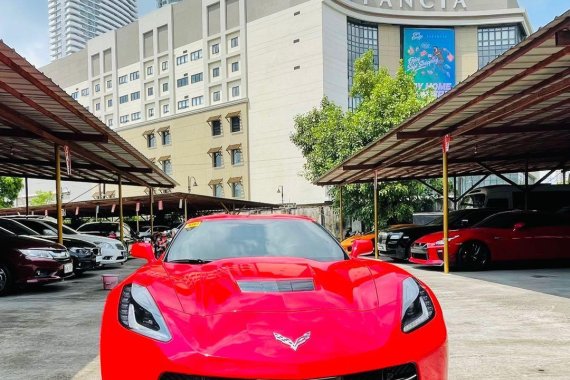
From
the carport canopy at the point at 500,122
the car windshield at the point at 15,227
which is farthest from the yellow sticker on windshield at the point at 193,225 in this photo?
the car windshield at the point at 15,227

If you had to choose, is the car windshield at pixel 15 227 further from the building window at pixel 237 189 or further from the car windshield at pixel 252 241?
the building window at pixel 237 189

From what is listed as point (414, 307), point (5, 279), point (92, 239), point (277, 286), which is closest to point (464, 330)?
point (414, 307)

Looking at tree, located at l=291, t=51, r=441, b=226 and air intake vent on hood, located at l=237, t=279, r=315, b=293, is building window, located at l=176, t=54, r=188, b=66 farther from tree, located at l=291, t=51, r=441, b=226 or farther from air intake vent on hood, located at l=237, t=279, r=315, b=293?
air intake vent on hood, located at l=237, t=279, r=315, b=293

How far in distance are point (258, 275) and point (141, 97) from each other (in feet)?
207

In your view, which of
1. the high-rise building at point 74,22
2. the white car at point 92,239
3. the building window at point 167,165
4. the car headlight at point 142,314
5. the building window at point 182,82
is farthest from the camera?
the high-rise building at point 74,22

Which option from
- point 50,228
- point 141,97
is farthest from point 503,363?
point 141,97

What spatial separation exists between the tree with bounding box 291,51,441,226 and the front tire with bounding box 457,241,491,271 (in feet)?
37.6

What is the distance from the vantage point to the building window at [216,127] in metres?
54.2

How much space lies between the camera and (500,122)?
12.4 m

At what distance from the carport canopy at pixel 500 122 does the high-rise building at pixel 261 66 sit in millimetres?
26779

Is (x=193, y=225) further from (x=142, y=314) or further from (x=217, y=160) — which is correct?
(x=217, y=160)

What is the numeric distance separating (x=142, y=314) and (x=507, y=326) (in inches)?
176

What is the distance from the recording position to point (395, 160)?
16.8 metres

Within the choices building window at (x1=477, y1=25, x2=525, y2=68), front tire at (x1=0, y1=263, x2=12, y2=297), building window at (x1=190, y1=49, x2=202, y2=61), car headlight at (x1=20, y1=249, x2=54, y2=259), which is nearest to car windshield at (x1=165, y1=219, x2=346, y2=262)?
car headlight at (x1=20, y1=249, x2=54, y2=259)
